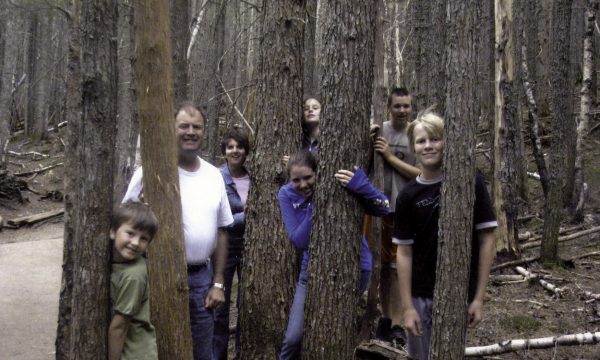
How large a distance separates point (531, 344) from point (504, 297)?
197 cm

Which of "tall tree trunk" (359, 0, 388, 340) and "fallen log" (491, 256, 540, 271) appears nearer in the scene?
"tall tree trunk" (359, 0, 388, 340)

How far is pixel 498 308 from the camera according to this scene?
668 centimetres

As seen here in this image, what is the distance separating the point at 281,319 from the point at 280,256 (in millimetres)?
554

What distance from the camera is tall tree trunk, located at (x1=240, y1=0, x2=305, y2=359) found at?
203 inches

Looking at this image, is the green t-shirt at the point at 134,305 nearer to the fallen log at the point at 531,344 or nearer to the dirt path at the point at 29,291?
the fallen log at the point at 531,344

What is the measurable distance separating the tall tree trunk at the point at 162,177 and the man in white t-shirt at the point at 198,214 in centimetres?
39

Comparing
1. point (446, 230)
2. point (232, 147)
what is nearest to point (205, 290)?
point (232, 147)

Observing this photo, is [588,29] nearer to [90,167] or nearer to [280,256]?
[280,256]

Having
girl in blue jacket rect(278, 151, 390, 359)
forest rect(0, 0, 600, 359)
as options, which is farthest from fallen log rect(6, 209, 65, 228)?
girl in blue jacket rect(278, 151, 390, 359)

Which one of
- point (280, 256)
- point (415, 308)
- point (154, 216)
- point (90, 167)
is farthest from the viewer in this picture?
point (280, 256)

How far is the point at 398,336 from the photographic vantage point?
529cm

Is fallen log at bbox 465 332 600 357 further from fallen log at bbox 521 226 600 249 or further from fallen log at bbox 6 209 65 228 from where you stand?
fallen log at bbox 6 209 65 228

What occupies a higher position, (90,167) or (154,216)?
(90,167)

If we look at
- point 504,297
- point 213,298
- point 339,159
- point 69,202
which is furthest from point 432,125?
point 504,297
